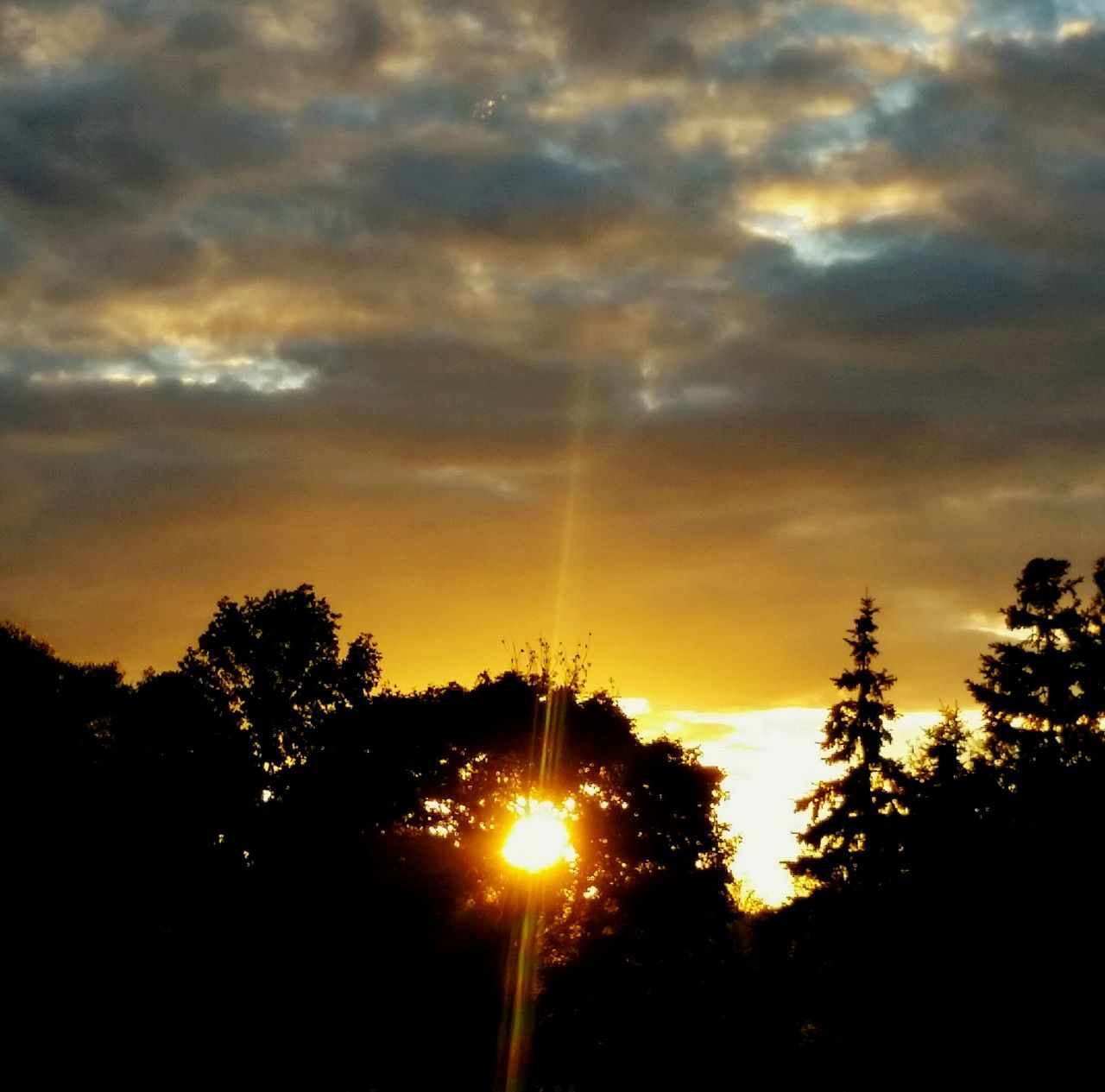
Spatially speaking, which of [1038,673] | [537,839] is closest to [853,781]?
[1038,673]

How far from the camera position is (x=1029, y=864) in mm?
37281

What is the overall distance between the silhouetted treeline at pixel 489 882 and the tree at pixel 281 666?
188mm

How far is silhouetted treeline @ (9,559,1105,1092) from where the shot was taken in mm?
39375

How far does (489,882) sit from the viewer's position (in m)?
72.7

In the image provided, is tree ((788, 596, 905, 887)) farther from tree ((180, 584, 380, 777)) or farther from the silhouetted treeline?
tree ((180, 584, 380, 777))

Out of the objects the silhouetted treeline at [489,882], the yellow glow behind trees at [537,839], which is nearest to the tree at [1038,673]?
the silhouetted treeline at [489,882]

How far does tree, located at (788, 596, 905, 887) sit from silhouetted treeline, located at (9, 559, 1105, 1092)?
0.14 metres

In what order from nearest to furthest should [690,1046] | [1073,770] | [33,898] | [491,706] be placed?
[1073,770]
[33,898]
[690,1046]
[491,706]

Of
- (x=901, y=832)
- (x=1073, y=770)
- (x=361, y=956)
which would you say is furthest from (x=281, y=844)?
(x=1073, y=770)

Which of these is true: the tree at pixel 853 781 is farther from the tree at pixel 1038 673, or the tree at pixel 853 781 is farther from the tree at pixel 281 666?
the tree at pixel 281 666

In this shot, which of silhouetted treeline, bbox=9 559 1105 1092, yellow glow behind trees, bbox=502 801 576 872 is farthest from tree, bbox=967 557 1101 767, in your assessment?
yellow glow behind trees, bbox=502 801 576 872

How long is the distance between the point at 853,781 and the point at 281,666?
134ft

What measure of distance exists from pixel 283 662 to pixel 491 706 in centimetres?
1432

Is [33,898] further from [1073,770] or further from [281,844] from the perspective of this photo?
[1073,770]
